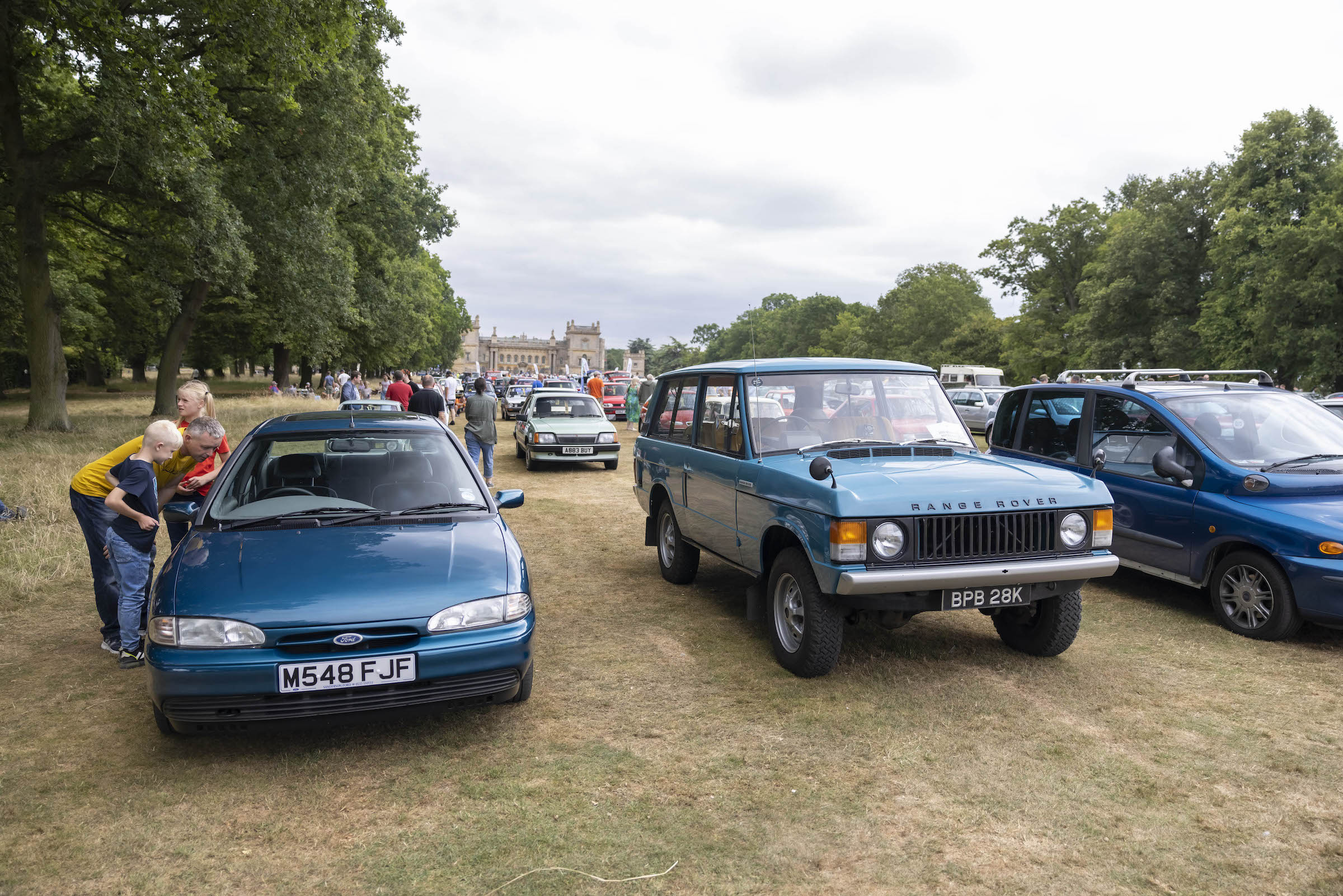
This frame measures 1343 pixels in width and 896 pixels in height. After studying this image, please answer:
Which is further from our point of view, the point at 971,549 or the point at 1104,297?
the point at 1104,297

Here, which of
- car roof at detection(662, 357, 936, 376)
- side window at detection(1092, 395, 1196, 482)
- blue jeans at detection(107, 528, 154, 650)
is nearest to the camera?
blue jeans at detection(107, 528, 154, 650)

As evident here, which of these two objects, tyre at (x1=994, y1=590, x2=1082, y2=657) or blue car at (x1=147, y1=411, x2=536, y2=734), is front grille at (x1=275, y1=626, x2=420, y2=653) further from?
tyre at (x1=994, y1=590, x2=1082, y2=657)

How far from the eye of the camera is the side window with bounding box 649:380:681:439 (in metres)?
7.79

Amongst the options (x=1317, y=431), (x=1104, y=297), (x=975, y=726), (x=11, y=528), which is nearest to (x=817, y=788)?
(x=975, y=726)

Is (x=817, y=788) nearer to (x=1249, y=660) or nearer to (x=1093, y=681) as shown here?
(x=1093, y=681)

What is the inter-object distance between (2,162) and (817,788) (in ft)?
73.7

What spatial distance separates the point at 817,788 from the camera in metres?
3.91

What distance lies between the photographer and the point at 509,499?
5.61m

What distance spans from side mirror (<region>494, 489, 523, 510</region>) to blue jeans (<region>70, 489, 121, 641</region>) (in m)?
2.20

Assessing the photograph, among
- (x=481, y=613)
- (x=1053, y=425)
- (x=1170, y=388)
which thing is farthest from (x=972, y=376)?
(x=481, y=613)

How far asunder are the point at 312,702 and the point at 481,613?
0.82m

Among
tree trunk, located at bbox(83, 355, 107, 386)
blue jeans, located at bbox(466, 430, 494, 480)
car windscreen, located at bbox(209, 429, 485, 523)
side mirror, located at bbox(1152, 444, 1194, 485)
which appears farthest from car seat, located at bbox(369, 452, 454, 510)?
tree trunk, located at bbox(83, 355, 107, 386)

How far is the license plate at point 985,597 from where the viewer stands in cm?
485

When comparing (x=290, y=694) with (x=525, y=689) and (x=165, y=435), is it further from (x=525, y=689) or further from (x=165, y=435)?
(x=165, y=435)
